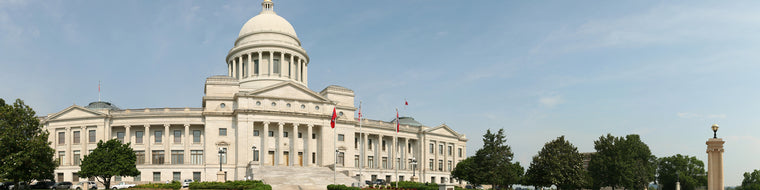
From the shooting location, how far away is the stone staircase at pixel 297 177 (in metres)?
57.1

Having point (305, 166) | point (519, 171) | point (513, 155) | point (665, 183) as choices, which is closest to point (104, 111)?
point (305, 166)

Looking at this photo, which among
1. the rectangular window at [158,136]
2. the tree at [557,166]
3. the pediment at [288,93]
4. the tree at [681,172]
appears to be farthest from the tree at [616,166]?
the rectangular window at [158,136]

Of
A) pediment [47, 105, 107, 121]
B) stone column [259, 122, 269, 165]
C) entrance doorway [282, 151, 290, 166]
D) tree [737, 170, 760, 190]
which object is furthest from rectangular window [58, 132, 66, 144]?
tree [737, 170, 760, 190]

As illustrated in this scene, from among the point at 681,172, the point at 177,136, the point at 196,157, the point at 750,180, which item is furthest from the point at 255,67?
the point at 750,180

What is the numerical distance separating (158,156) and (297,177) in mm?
21337

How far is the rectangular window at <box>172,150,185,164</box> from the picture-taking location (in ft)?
240

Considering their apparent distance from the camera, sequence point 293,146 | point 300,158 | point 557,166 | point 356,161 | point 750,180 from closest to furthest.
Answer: point 557,166 < point 293,146 < point 300,158 < point 356,161 < point 750,180

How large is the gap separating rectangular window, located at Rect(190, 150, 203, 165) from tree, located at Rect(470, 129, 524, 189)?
34775 millimetres

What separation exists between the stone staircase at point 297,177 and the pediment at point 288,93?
367 inches

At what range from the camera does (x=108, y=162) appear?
191 ft

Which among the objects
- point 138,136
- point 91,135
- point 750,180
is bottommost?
point 750,180

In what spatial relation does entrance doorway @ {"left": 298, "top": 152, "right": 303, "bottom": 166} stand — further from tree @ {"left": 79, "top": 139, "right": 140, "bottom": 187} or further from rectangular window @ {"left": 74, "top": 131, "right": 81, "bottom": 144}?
rectangular window @ {"left": 74, "top": 131, "right": 81, "bottom": 144}

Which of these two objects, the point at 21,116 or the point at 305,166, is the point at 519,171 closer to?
the point at 305,166

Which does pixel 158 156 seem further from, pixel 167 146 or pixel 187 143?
pixel 187 143
